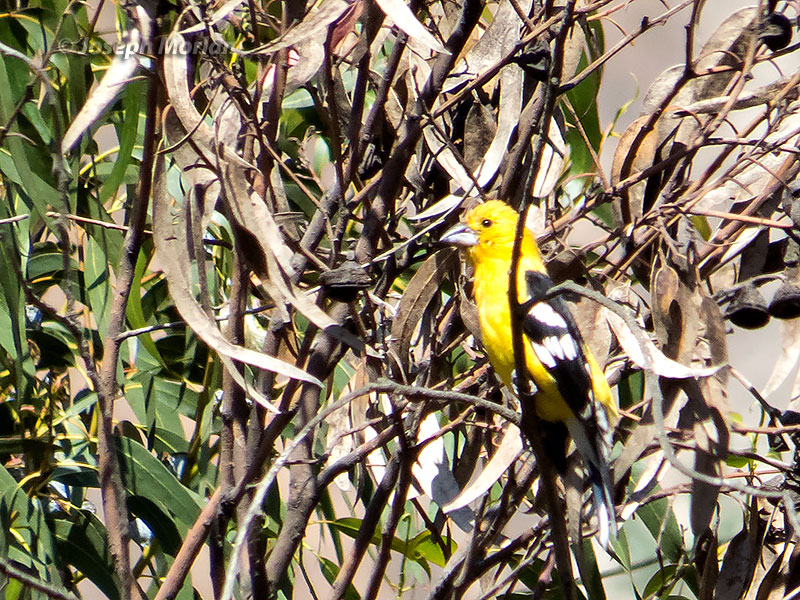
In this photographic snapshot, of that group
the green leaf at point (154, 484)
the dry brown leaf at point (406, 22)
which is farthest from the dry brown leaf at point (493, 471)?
the dry brown leaf at point (406, 22)

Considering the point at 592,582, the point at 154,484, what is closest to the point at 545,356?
the point at 592,582

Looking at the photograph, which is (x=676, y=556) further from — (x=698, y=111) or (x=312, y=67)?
(x=312, y=67)

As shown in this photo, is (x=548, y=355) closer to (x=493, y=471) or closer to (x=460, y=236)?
(x=460, y=236)

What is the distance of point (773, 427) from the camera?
84.4 inches

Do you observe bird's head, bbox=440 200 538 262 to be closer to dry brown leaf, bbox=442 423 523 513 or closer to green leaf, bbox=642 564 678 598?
dry brown leaf, bbox=442 423 523 513

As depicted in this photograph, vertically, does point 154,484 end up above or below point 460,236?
below

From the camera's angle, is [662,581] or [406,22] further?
[662,581]

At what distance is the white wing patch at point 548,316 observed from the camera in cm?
264

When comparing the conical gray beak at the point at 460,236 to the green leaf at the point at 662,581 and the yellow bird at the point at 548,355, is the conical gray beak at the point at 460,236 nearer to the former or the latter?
the yellow bird at the point at 548,355

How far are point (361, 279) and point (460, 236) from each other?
819 millimetres

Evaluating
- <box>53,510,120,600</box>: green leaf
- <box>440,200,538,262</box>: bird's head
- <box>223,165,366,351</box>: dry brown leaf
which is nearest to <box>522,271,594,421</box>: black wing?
<box>440,200,538,262</box>: bird's head

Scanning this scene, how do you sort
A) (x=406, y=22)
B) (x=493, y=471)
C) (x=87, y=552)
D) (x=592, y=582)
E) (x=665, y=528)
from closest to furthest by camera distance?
(x=406, y=22)
(x=493, y=471)
(x=592, y=582)
(x=87, y=552)
(x=665, y=528)

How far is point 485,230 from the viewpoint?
8.66 ft

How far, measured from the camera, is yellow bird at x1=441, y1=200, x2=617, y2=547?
2424mm
